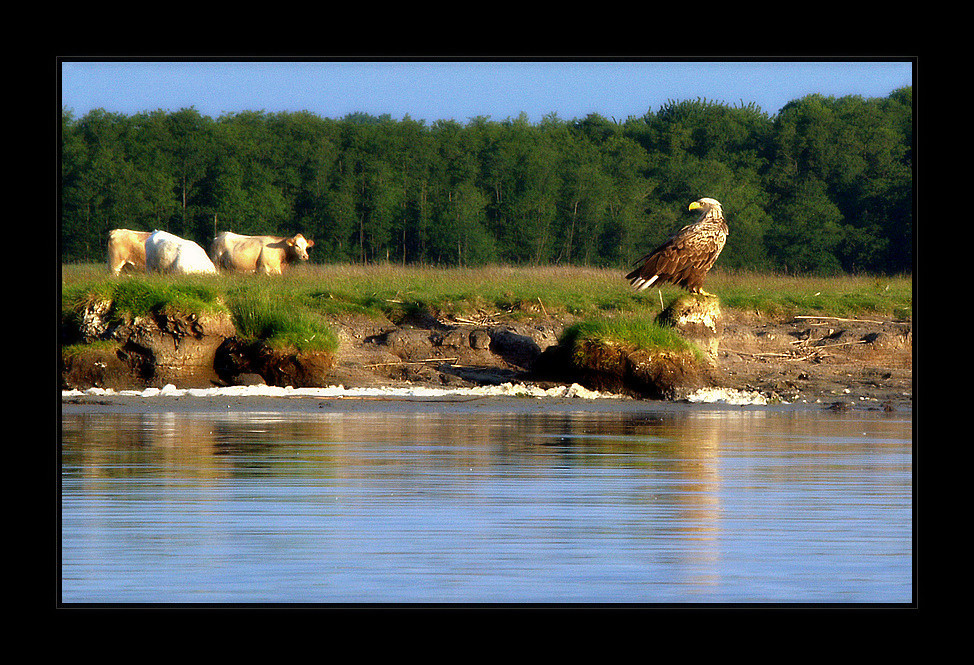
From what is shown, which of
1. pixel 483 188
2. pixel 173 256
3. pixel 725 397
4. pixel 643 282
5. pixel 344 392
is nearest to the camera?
pixel 344 392

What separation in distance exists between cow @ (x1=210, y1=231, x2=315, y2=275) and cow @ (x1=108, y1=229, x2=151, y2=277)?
1.50 meters

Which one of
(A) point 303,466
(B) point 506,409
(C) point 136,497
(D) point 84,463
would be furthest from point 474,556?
(B) point 506,409

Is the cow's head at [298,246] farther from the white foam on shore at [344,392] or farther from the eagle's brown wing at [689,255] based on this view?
the white foam on shore at [344,392]

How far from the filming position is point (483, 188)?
2238 inches

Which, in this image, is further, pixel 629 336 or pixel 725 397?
pixel 725 397

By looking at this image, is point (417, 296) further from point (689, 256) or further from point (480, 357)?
point (689, 256)

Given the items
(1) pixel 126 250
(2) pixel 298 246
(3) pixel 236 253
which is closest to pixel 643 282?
(2) pixel 298 246

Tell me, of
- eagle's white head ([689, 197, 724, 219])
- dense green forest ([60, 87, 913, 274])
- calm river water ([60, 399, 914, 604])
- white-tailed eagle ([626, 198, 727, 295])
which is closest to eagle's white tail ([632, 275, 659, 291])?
white-tailed eagle ([626, 198, 727, 295])

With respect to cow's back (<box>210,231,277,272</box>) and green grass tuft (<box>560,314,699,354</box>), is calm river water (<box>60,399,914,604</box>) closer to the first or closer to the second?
green grass tuft (<box>560,314,699,354</box>)

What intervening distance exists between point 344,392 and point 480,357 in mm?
2800

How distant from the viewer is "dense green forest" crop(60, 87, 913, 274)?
170ft

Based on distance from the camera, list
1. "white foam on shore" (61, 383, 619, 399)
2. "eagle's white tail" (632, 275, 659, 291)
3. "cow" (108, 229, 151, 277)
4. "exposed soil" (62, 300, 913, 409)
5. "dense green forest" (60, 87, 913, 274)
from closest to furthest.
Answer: "white foam on shore" (61, 383, 619, 399) → "exposed soil" (62, 300, 913, 409) → "eagle's white tail" (632, 275, 659, 291) → "cow" (108, 229, 151, 277) → "dense green forest" (60, 87, 913, 274)

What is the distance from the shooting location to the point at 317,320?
21.7 m

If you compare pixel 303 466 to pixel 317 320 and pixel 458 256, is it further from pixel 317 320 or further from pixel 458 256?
pixel 458 256
